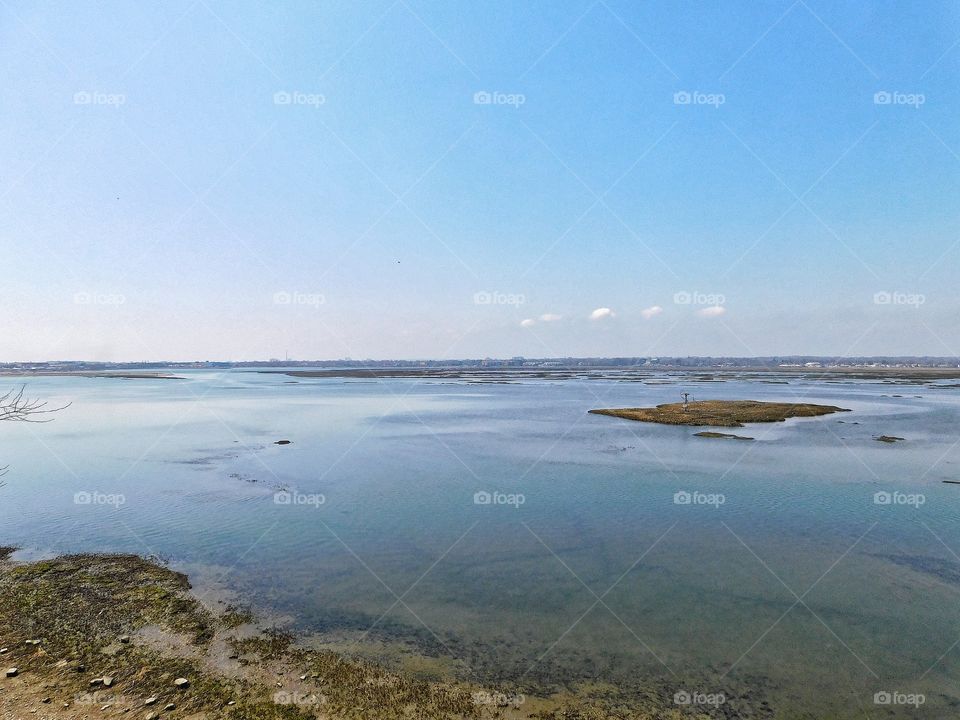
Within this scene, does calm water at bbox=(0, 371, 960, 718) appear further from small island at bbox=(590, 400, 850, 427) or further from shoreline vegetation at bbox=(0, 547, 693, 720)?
small island at bbox=(590, 400, 850, 427)

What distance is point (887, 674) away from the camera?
30.7ft

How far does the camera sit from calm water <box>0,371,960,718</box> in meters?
9.72

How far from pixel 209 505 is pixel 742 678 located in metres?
18.3

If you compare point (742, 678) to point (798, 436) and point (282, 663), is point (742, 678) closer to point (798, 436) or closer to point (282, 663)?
point (282, 663)

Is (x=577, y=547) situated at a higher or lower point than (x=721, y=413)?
lower

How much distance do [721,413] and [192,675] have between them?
152ft

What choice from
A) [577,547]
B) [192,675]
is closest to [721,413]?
[577,547]

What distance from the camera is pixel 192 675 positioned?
29.5ft

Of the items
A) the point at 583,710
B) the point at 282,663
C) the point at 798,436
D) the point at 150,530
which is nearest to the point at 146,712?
the point at 282,663

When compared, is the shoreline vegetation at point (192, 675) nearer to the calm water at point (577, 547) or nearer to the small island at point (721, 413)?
Result: the calm water at point (577, 547)

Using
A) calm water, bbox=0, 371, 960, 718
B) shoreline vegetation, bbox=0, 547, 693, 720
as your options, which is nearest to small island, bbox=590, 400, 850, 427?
calm water, bbox=0, 371, 960, 718

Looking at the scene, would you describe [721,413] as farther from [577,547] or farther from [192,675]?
[192,675]

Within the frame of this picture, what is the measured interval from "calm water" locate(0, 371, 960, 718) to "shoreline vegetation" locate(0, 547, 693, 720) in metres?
0.67

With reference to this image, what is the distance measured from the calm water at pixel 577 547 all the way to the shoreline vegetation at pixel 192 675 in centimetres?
67
